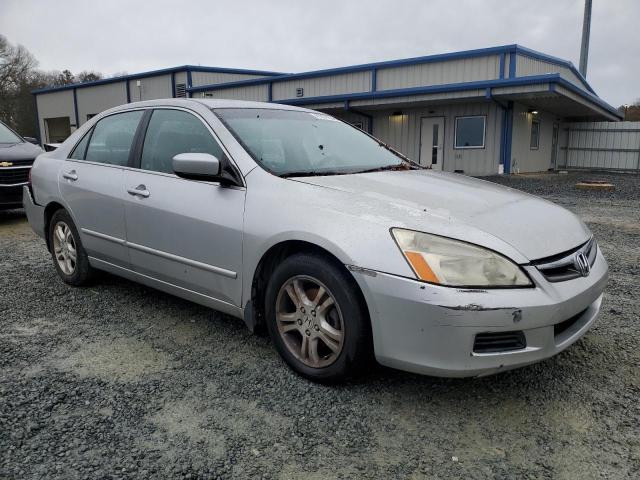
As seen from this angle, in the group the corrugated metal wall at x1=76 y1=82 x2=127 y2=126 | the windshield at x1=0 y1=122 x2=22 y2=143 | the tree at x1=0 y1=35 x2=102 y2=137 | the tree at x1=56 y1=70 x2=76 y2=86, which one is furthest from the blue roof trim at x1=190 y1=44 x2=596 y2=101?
the tree at x1=56 y1=70 x2=76 y2=86

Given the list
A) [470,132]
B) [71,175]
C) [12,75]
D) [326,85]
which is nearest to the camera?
[71,175]

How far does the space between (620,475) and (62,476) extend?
224 centimetres

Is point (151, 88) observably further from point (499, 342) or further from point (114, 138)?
point (499, 342)

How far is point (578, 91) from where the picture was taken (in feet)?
55.8

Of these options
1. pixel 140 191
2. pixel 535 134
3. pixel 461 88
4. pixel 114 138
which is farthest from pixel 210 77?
pixel 140 191

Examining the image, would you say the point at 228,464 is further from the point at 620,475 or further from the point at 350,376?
the point at 620,475

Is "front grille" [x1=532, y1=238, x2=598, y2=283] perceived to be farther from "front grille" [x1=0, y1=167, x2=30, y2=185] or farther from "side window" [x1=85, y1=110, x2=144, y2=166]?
"front grille" [x1=0, y1=167, x2=30, y2=185]

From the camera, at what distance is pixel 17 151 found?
8.44 m

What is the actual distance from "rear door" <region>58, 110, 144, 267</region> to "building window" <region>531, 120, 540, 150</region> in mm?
19124

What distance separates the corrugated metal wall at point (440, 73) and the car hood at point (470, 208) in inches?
624

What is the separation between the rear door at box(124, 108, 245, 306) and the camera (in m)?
3.12

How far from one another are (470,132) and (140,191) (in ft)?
55.0

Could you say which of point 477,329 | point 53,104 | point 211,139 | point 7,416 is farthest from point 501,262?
point 53,104

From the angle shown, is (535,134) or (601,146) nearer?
(535,134)
